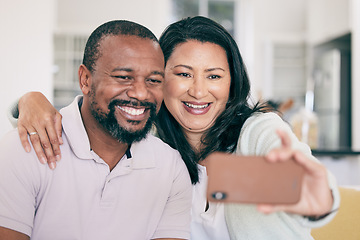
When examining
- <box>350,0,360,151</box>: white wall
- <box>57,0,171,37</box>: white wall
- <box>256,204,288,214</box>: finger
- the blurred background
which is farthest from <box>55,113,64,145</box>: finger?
<box>57,0,171,37</box>: white wall

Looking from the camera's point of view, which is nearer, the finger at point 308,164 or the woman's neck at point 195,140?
the finger at point 308,164

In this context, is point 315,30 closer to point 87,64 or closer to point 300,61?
point 300,61

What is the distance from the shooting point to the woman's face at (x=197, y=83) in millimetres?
1445

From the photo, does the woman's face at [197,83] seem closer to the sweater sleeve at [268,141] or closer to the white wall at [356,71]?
the sweater sleeve at [268,141]

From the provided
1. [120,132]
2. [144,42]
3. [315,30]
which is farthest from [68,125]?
[315,30]

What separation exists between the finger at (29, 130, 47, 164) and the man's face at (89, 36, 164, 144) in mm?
182

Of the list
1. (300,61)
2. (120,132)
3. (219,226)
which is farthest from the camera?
(300,61)

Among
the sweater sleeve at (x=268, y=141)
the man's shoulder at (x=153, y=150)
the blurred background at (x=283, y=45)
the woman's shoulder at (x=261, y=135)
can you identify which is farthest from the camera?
the blurred background at (x=283, y=45)

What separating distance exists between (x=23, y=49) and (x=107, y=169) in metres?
1.59

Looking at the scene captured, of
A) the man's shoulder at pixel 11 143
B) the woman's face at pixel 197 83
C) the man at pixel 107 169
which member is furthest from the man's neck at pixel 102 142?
the woman's face at pixel 197 83

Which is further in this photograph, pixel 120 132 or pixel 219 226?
pixel 219 226

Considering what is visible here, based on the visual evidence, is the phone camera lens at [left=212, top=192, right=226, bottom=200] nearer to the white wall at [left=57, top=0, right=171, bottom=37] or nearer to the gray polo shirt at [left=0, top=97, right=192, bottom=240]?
the gray polo shirt at [left=0, top=97, right=192, bottom=240]

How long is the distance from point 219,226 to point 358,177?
1.52 m

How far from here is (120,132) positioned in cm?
119
